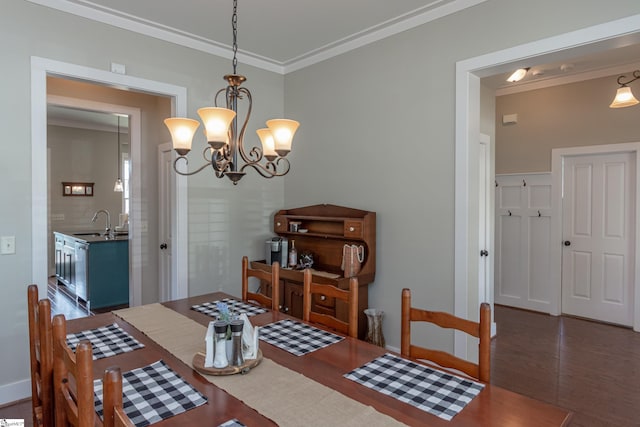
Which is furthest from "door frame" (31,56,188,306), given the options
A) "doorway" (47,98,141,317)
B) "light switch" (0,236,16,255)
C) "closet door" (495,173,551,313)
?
"closet door" (495,173,551,313)

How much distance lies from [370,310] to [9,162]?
2.91 meters

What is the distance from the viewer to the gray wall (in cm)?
431

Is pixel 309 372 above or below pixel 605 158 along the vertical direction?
below

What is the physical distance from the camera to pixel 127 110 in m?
4.35

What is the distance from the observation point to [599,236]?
4527 millimetres

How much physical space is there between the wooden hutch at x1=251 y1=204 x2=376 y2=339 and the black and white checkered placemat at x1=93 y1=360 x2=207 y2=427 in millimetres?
1871

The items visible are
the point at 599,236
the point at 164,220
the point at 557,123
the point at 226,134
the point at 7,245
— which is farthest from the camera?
the point at 557,123

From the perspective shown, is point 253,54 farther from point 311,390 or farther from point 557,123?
point 557,123

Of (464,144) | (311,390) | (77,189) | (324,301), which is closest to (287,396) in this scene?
(311,390)

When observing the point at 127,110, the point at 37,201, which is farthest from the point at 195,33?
the point at 37,201

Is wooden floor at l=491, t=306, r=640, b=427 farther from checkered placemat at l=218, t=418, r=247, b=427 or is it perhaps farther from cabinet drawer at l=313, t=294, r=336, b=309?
checkered placemat at l=218, t=418, r=247, b=427

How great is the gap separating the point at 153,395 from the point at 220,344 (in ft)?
0.90

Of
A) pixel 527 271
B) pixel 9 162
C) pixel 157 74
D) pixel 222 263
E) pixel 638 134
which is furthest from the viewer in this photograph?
pixel 527 271

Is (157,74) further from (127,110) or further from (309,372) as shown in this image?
(309,372)
